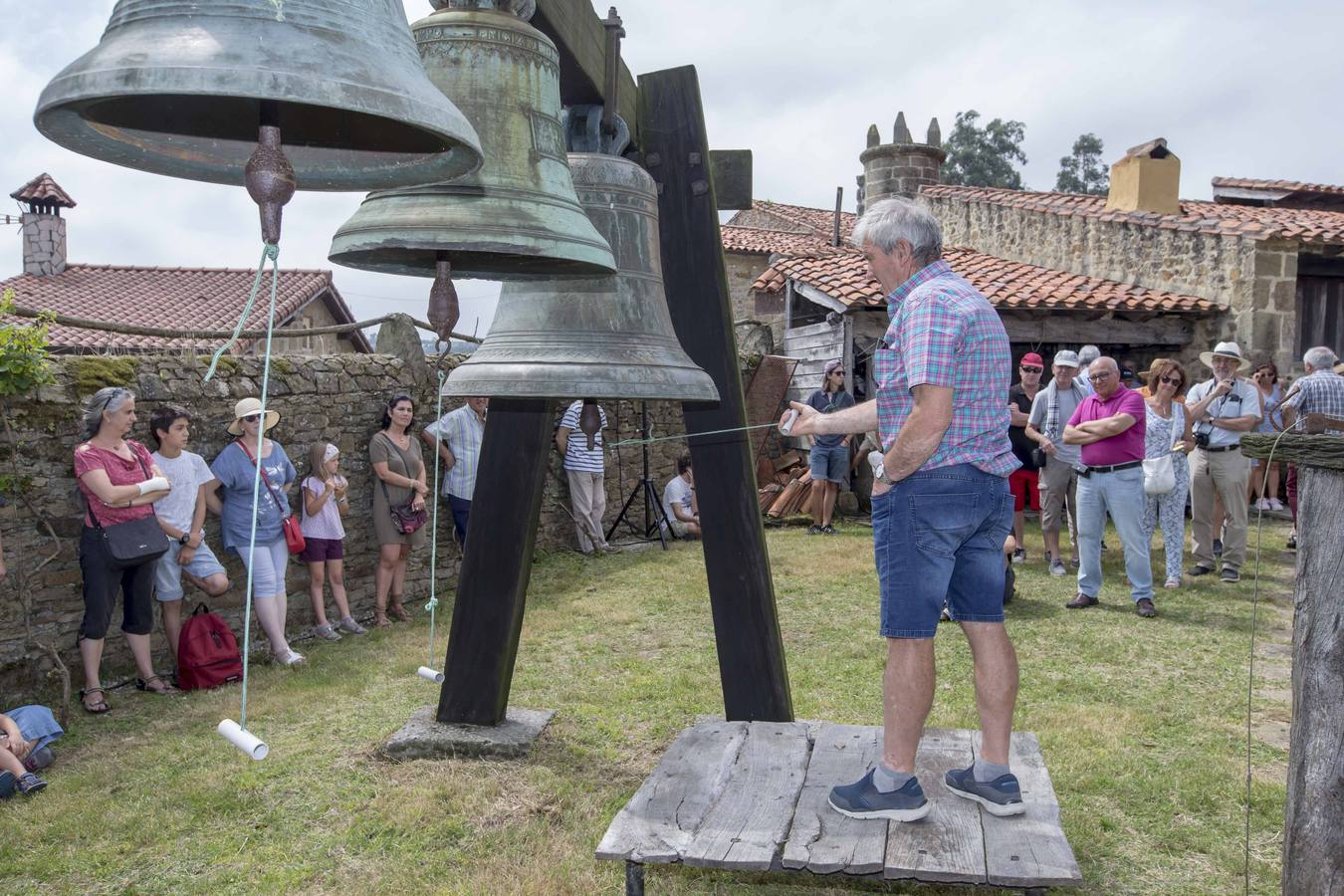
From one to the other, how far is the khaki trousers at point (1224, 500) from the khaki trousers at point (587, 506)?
550cm

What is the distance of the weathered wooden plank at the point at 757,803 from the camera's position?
A: 2.62m

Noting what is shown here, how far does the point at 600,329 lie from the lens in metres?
3.30

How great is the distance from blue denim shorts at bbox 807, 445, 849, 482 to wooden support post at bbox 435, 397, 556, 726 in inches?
311

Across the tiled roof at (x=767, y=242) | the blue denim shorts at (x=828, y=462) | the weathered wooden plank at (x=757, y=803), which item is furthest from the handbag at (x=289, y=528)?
the tiled roof at (x=767, y=242)

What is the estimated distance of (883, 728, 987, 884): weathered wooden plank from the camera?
2533 millimetres

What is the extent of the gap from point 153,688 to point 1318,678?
5.69m

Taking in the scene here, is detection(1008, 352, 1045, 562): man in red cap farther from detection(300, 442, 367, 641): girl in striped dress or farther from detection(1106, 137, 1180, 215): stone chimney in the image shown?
detection(1106, 137, 1180, 215): stone chimney

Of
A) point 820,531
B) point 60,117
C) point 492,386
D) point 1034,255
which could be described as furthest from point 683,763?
point 1034,255

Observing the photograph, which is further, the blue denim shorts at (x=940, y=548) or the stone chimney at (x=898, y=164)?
the stone chimney at (x=898, y=164)

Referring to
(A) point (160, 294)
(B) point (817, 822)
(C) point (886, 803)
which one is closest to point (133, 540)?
(B) point (817, 822)

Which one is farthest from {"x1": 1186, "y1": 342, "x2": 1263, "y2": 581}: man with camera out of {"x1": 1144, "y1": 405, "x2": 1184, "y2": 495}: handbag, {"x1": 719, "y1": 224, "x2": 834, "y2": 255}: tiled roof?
{"x1": 719, "y1": 224, "x2": 834, "y2": 255}: tiled roof

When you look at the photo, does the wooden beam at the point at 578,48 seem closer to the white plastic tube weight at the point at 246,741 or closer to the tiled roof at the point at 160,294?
the white plastic tube weight at the point at 246,741

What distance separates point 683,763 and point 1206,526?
735cm

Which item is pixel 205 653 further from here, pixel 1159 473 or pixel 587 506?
pixel 1159 473
